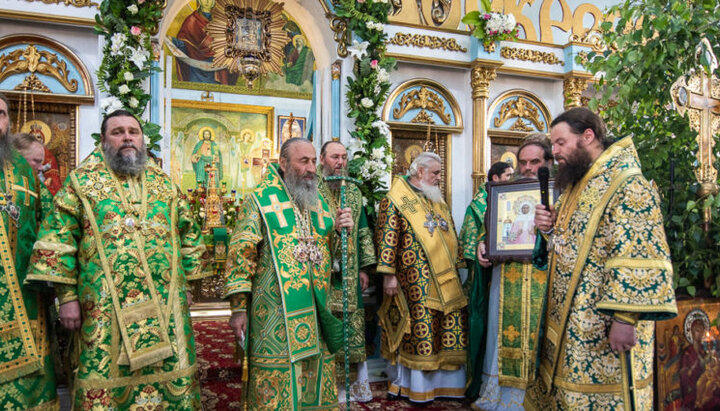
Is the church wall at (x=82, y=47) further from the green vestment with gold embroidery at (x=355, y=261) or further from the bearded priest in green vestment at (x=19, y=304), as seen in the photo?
the green vestment with gold embroidery at (x=355, y=261)

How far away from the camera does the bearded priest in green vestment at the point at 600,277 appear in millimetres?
2281

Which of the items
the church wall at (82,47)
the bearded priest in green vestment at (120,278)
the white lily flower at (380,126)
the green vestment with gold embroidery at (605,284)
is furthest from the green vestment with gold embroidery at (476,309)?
the church wall at (82,47)

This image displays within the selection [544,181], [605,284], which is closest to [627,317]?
[605,284]

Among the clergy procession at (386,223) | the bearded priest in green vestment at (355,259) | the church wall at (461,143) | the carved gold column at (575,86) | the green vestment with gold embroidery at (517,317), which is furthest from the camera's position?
the carved gold column at (575,86)

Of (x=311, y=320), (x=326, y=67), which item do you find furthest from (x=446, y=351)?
(x=326, y=67)

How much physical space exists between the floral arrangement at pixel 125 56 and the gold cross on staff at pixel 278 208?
1.89 meters

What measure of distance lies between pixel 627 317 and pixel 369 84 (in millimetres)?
3704

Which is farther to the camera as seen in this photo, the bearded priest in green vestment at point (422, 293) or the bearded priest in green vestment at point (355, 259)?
the bearded priest in green vestment at point (422, 293)

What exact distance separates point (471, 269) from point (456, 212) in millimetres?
2063

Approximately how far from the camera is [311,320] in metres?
3.21

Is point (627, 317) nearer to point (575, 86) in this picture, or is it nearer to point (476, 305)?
point (476, 305)

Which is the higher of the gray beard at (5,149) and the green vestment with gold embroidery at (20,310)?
the gray beard at (5,149)

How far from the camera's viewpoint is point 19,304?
277 centimetres

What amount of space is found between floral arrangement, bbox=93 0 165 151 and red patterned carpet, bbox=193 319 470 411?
2.20 metres
